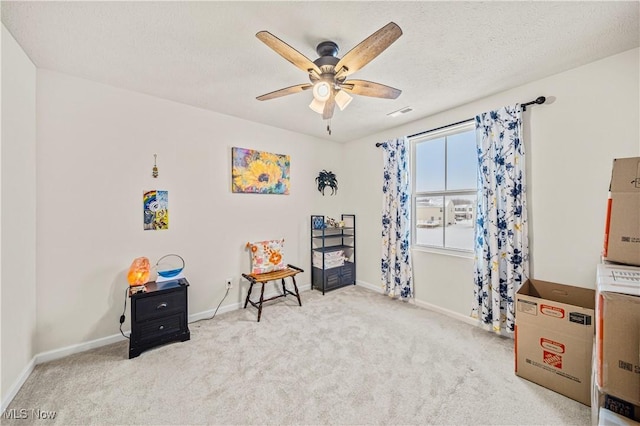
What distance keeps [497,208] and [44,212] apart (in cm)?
413

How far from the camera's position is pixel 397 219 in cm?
345

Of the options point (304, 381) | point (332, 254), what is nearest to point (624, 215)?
point (304, 381)

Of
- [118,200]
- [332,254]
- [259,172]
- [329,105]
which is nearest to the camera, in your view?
[329,105]

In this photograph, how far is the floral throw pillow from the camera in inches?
125

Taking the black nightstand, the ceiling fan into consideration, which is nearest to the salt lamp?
the black nightstand

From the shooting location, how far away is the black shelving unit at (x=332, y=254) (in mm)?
3811

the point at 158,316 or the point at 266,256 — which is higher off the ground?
the point at 266,256

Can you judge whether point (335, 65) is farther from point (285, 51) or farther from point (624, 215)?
point (624, 215)

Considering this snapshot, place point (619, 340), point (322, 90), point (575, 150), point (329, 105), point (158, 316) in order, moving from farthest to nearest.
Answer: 1. point (158, 316)
2. point (575, 150)
3. point (329, 105)
4. point (322, 90)
5. point (619, 340)

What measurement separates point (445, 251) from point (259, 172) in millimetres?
2612

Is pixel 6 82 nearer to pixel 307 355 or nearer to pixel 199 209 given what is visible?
pixel 199 209

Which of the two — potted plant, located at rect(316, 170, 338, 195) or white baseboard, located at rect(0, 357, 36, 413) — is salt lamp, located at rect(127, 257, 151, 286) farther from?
potted plant, located at rect(316, 170, 338, 195)

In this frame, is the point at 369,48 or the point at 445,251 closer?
the point at 369,48

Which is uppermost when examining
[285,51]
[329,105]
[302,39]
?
[302,39]
